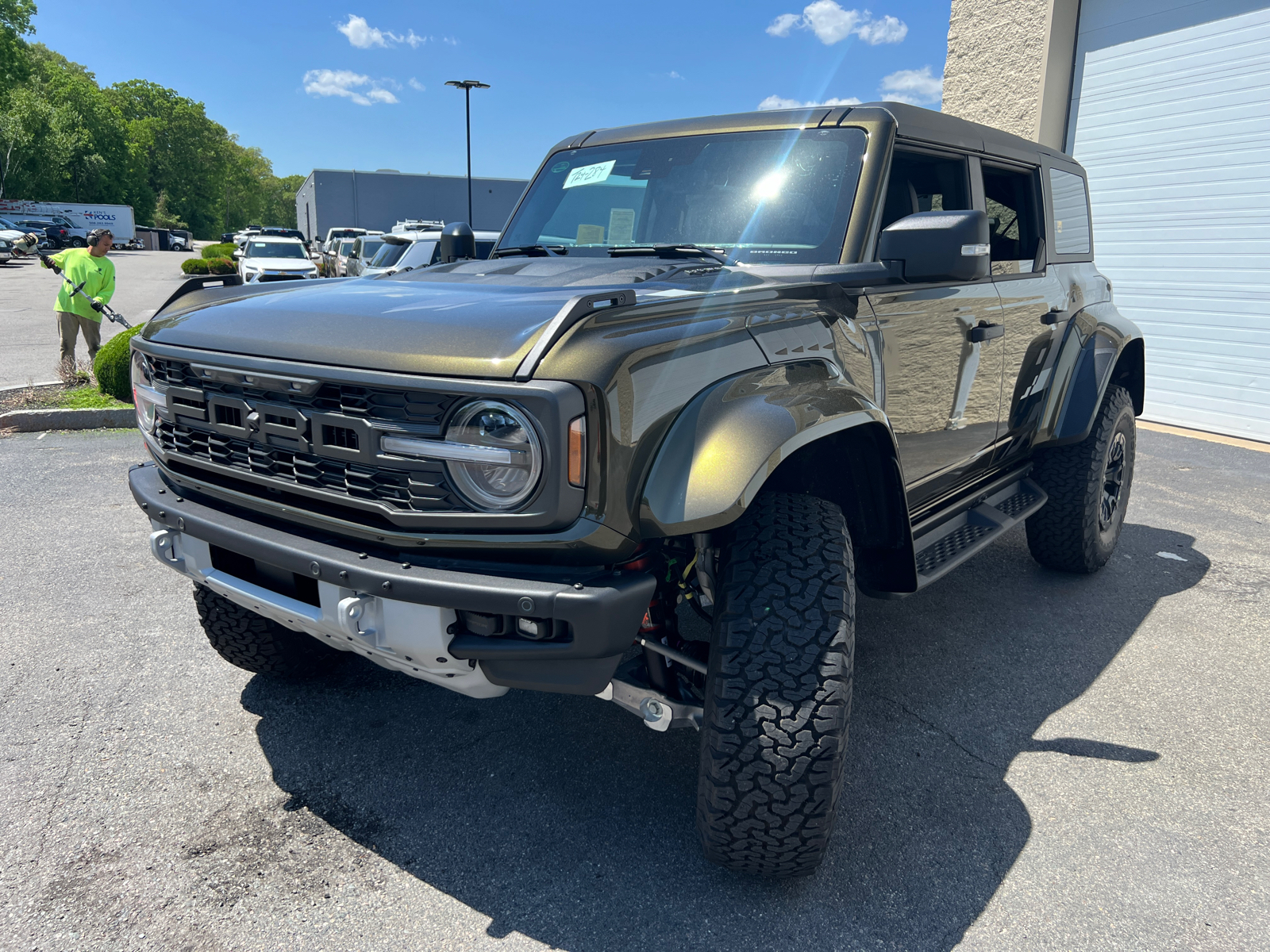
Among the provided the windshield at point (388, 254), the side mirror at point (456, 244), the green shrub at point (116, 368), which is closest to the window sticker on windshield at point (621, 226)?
the side mirror at point (456, 244)

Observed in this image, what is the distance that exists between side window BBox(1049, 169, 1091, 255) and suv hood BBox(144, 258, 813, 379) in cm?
208

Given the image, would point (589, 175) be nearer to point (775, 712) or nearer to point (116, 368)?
point (775, 712)

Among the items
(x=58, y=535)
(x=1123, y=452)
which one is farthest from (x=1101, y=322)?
(x=58, y=535)

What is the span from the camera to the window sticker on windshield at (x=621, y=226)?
3.14 m

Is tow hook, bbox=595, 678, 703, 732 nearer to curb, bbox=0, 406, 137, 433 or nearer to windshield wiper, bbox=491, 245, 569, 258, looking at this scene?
windshield wiper, bbox=491, 245, 569, 258

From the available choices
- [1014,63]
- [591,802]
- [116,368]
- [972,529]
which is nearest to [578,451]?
[591,802]

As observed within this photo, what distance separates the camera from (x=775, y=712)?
77.2 inches

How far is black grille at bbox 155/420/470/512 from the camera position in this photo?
6.03 ft

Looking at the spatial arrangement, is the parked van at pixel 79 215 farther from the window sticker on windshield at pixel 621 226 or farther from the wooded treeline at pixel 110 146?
the window sticker on windshield at pixel 621 226

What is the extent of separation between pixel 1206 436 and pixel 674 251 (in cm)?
769

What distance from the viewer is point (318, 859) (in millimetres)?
2209

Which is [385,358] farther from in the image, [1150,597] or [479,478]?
[1150,597]

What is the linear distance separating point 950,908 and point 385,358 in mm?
1827

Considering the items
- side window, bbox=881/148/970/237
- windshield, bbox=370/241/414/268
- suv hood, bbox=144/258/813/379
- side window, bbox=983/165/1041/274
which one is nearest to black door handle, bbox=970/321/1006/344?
side window, bbox=881/148/970/237
